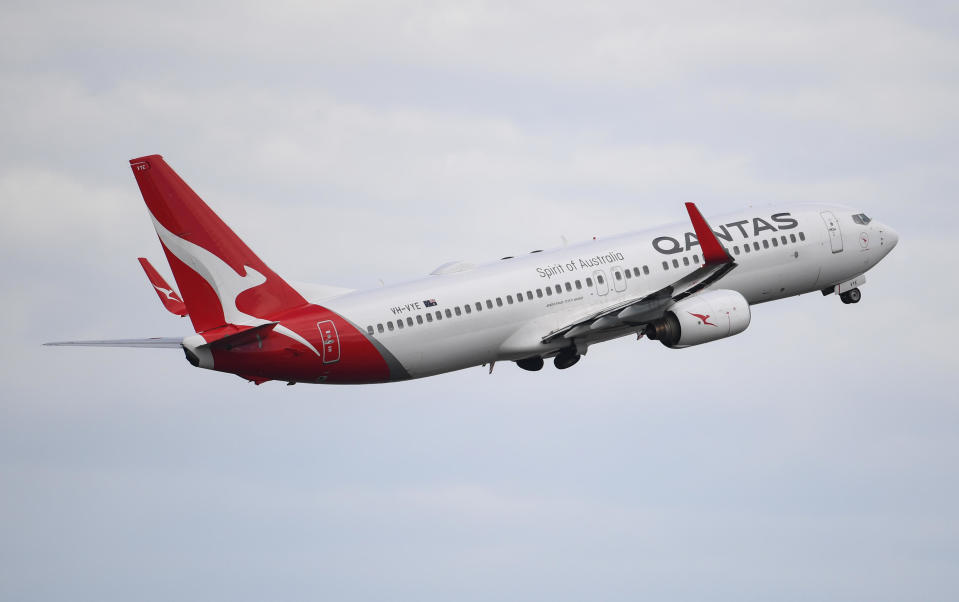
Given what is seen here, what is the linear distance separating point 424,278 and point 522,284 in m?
3.98

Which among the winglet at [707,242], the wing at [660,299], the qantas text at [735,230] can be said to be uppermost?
the qantas text at [735,230]

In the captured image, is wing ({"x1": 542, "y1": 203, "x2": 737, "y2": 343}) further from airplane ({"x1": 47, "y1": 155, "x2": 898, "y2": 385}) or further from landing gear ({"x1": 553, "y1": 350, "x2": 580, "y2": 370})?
landing gear ({"x1": 553, "y1": 350, "x2": 580, "y2": 370})

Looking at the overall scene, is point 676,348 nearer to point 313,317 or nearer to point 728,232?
point 728,232

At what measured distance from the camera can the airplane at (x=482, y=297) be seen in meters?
56.4

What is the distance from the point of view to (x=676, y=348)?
62.6 metres

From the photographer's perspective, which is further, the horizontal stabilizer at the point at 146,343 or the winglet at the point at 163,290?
the winglet at the point at 163,290

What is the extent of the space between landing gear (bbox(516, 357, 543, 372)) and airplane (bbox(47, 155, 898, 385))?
0.29 ft

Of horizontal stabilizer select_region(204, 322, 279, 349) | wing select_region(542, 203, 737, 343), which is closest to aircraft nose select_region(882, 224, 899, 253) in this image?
wing select_region(542, 203, 737, 343)

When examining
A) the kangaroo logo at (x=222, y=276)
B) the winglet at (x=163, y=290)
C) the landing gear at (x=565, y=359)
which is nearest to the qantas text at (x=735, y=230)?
the landing gear at (x=565, y=359)

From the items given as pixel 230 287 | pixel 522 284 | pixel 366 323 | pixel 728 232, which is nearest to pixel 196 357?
pixel 230 287

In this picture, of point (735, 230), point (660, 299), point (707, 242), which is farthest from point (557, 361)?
point (735, 230)

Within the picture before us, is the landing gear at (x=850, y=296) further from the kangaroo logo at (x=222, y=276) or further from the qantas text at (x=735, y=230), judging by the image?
the kangaroo logo at (x=222, y=276)

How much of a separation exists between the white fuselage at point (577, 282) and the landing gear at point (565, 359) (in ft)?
4.82

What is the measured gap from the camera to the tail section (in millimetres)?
55562
